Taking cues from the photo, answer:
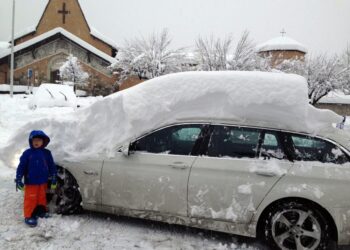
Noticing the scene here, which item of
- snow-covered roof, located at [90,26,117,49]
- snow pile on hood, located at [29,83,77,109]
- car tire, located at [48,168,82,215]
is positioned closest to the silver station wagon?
car tire, located at [48,168,82,215]

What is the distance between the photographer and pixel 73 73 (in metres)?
34.9

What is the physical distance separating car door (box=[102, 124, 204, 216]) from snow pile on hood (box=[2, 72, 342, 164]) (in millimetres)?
151

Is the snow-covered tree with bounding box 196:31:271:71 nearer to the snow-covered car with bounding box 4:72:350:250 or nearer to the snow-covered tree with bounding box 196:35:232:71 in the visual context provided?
the snow-covered tree with bounding box 196:35:232:71

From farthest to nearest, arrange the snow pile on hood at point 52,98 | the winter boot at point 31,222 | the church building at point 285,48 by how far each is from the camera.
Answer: the church building at point 285,48
the snow pile on hood at point 52,98
the winter boot at point 31,222

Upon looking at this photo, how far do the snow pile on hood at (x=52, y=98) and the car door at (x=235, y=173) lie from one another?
1414 cm

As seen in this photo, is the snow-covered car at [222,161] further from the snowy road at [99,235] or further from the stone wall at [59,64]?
the stone wall at [59,64]

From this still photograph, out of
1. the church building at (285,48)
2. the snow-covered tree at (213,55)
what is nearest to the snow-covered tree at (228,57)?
the snow-covered tree at (213,55)

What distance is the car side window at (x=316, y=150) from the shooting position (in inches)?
149

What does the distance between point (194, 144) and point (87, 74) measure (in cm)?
3335

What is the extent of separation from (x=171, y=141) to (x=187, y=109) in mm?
416

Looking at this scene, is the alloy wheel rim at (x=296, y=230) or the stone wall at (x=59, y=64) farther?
the stone wall at (x=59, y=64)

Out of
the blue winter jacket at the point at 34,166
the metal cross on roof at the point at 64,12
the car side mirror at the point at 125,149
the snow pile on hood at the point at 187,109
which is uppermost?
the metal cross on roof at the point at 64,12

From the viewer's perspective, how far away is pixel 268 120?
13.3 feet

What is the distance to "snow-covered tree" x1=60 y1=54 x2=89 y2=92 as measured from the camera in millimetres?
34812
